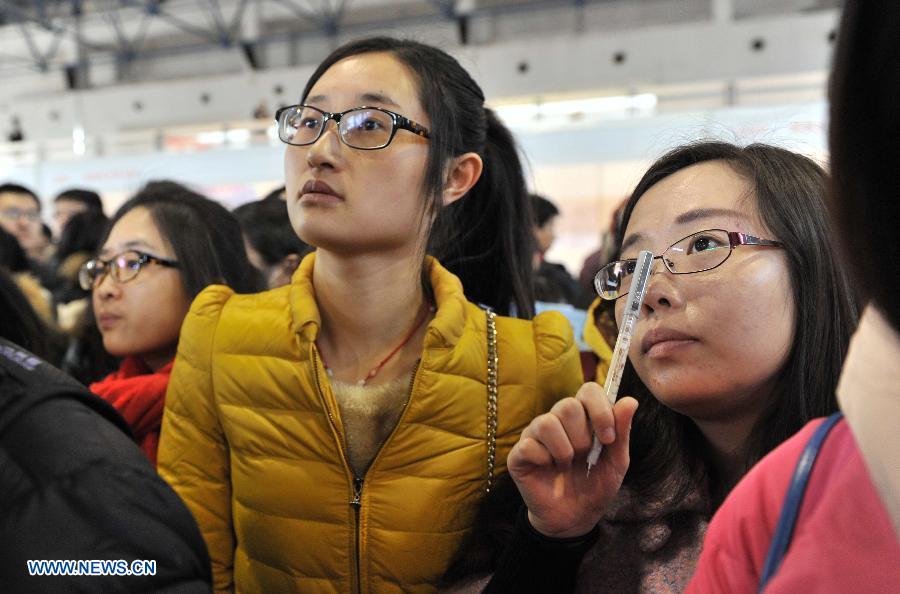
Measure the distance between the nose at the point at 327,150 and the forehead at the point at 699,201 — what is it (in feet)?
1.74

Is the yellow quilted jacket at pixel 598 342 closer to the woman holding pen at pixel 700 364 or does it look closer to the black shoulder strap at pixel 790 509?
the woman holding pen at pixel 700 364

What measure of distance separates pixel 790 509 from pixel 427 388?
869 mm

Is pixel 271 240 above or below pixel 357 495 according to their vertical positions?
above

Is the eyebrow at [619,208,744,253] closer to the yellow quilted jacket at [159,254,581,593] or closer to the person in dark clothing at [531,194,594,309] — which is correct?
the yellow quilted jacket at [159,254,581,593]

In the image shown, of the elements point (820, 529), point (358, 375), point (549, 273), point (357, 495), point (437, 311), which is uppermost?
point (820, 529)

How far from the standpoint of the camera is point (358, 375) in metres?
1.43

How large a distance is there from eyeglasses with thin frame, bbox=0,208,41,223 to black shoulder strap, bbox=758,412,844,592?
5.27 m

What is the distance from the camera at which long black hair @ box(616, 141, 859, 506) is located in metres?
1.08

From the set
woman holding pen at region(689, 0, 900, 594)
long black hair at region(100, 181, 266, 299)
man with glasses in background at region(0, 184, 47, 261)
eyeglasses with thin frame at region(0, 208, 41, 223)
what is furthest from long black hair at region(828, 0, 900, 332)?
eyeglasses with thin frame at region(0, 208, 41, 223)

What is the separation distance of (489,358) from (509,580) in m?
0.41

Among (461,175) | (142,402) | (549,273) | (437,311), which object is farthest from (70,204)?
(437,311)

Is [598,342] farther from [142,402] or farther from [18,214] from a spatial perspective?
[18,214]

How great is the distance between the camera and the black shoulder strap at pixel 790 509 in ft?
1.56

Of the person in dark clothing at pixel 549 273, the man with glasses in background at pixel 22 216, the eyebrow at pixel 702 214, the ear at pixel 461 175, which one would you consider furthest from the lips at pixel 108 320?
the man with glasses in background at pixel 22 216
